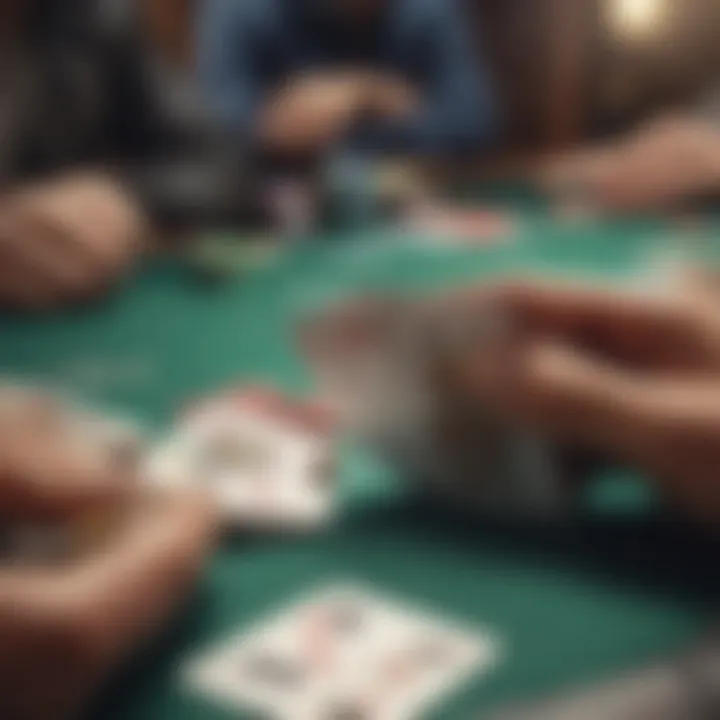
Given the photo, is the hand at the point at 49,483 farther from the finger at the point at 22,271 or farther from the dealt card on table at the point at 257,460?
the finger at the point at 22,271

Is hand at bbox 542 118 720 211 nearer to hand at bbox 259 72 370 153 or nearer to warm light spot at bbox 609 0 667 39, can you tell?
warm light spot at bbox 609 0 667 39

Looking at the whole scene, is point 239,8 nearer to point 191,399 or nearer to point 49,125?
point 49,125

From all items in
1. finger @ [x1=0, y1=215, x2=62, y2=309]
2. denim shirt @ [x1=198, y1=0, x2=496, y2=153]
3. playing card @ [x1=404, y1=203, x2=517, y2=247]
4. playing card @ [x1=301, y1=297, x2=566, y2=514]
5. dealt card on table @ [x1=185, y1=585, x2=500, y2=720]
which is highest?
denim shirt @ [x1=198, y1=0, x2=496, y2=153]

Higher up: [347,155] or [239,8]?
[239,8]

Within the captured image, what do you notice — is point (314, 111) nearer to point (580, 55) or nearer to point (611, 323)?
point (580, 55)

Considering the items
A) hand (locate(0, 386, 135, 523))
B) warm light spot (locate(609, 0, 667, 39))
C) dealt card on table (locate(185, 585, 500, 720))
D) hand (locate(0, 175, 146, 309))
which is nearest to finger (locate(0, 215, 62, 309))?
hand (locate(0, 175, 146, 309))

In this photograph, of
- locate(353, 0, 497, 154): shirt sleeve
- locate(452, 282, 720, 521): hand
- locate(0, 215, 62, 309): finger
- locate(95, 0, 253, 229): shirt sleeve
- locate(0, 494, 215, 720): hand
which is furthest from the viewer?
locate(353, 0, 497, 154): shirt sleeve

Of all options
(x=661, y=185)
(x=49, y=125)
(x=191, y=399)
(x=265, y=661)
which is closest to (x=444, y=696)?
(x=265, y=661)
